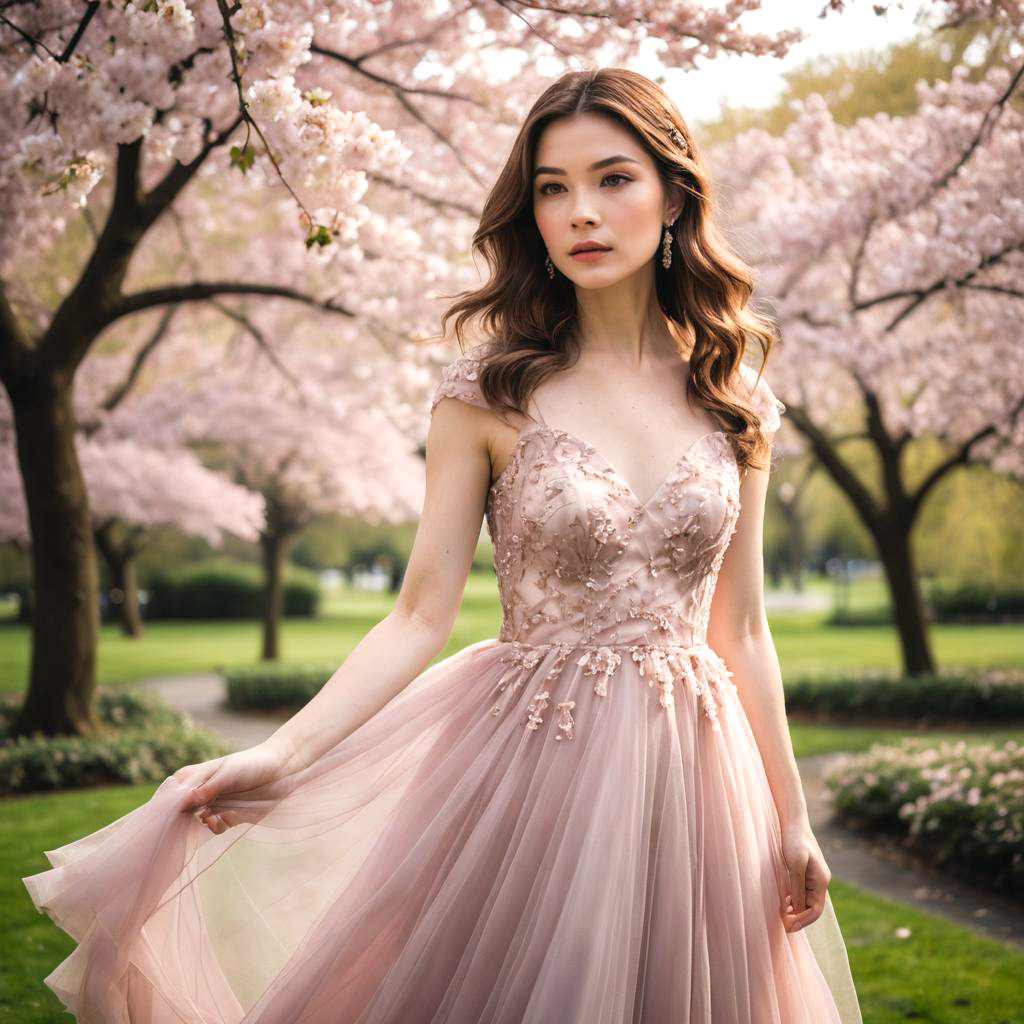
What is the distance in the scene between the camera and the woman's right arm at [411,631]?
2.02 metres

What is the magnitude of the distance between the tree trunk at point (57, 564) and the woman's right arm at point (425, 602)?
670cm

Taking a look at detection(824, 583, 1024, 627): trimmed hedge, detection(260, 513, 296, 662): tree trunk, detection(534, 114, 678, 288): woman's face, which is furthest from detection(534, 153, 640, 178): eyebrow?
detection(824, 583, 1024, 627): trimmed hedge

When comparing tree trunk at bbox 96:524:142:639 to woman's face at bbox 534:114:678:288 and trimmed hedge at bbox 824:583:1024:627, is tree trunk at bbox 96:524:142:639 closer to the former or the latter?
woman's face at bbox 534:114:678:288

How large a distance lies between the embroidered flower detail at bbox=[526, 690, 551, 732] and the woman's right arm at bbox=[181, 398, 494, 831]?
22 cm

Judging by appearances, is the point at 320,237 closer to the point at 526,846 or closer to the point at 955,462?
the point at 526,846

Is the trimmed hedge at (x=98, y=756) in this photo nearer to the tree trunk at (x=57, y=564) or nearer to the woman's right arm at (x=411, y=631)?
the tree trunk at (x=57, y=564)

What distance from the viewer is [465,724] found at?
2.27m

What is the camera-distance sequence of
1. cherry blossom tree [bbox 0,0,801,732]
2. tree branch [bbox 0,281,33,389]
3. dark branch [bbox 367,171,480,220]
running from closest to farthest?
cherry blossom tree [bbox 0,0,801,732] < dark branch [bbox 367,171,480,220] < tree branch [bbox 0,281,33,389]

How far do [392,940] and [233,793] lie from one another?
1.31 feet

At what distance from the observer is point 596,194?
7.64 feet

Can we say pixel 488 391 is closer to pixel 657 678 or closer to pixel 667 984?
pixel 657 678

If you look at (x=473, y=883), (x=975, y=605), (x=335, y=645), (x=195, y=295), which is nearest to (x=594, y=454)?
(x=473, y=883)

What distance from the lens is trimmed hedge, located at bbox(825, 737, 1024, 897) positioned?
20.0 ft

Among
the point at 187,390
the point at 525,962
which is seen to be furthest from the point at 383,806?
the point at 187,390
